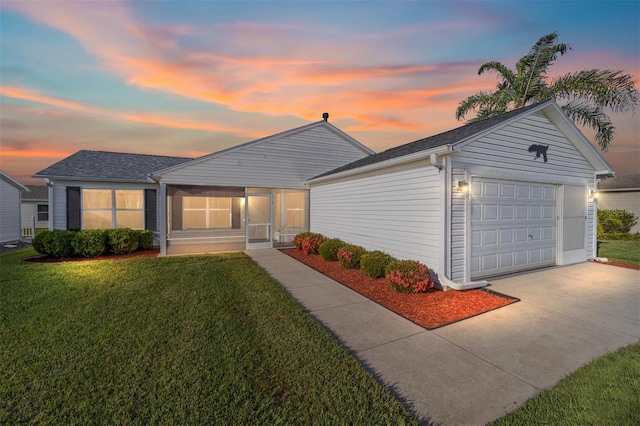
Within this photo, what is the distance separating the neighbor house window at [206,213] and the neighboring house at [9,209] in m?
9.32

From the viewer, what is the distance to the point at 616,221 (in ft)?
57.9

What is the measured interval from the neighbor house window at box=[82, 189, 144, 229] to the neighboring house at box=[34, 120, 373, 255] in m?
0.04

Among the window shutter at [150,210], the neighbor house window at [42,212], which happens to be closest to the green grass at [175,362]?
the window shutter at [150,210]

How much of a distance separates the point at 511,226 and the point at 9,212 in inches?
993

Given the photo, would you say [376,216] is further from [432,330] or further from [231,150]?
[231,150]

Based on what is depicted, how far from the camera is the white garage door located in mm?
6613

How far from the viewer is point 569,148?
8422 mm

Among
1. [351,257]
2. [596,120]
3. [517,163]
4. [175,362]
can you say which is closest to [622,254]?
[596,120]

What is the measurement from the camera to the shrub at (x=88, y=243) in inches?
392

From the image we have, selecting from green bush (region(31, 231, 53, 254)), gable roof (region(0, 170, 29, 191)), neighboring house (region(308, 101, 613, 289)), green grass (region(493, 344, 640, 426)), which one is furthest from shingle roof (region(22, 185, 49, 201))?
green grass (region(493, 344, 640, 426))

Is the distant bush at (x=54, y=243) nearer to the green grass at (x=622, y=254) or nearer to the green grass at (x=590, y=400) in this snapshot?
the green grass at (x=590, y=400)

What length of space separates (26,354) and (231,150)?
943 cm

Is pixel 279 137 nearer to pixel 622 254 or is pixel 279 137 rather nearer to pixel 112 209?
pixel 112 209

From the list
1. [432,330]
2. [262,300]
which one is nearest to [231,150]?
[262,300]
